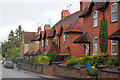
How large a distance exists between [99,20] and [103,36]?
1985mm

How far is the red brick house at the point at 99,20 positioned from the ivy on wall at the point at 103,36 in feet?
1.34

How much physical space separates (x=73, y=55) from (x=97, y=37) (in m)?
7.44

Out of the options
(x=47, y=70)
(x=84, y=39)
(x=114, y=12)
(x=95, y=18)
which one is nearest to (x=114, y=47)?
(x=114, y=12)

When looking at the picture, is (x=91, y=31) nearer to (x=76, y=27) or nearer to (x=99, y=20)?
(x=99, y=20)

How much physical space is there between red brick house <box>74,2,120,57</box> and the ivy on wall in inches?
16.1

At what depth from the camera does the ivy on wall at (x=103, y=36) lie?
70.6 feet

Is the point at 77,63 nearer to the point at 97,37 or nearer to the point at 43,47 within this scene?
the point at 97,37

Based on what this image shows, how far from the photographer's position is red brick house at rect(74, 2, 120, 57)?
20.3 metres

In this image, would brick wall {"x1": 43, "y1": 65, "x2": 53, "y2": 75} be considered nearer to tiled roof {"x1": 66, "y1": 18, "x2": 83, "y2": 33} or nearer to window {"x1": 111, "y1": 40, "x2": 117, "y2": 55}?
tiled roof {"x1": 66, "y1": 18, "x2": 83, "y2": 33}

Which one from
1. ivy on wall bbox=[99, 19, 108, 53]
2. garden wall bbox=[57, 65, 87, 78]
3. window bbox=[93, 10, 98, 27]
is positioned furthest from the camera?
window bbox=[93, 10, 98, 27]

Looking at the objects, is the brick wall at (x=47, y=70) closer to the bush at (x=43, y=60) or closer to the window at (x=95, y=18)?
the bush at (x=43, y=60)

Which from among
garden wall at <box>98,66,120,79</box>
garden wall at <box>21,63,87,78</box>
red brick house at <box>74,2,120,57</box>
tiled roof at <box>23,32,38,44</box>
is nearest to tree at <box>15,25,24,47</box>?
tiled roof at <box>23,32,38,44</box>

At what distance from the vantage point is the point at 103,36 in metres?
21.8

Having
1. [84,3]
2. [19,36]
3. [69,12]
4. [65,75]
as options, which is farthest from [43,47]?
[19,36]
